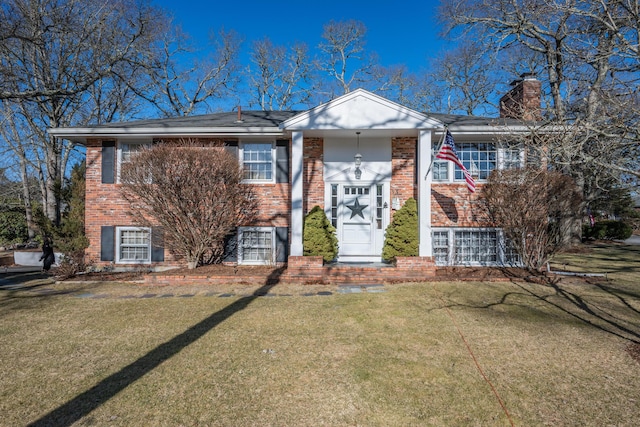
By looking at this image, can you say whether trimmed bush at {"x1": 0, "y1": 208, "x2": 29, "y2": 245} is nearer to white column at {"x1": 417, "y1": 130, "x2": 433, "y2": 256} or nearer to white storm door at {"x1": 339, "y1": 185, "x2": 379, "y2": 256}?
white storm door at {"x1": 339, "y1": 185, "x2": 379, "y2": 256}

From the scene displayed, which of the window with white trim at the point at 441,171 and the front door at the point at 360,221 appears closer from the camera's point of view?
the front door at the point at 360,221

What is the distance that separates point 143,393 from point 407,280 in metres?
6.32

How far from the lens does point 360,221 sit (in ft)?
34.1

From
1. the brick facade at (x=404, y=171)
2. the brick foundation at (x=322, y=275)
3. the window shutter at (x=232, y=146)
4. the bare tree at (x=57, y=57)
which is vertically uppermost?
the bare tree at (x=57, y=57)

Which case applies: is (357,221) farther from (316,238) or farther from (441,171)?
(441,171)

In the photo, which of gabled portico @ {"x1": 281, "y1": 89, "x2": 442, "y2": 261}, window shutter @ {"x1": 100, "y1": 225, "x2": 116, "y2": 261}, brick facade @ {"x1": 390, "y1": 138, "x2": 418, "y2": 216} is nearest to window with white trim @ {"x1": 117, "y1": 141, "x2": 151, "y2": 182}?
window shutter @ {"x1": 100, "y1": 225, "x2": 116, "y2": 261}

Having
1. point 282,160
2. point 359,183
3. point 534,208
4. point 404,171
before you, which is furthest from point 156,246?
point 534,208

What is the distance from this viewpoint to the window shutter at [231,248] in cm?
1036

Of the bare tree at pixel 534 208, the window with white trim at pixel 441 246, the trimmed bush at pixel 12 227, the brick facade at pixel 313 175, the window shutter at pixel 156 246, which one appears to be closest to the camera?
the bare tree at pixel 534 208

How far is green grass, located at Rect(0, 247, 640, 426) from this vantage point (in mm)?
3047

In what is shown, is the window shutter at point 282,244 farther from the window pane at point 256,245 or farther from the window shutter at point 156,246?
the window shutter at point 156,246

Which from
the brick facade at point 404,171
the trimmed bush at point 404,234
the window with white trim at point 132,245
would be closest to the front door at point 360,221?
the brick facade at point 404,171

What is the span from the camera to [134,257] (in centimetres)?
1060

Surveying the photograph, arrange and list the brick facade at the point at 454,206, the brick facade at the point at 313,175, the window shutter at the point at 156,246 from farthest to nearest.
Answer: the brick facade at the point at 313,175
the brick facade at the point at 454,206
the window shutter at the point at 156,246
